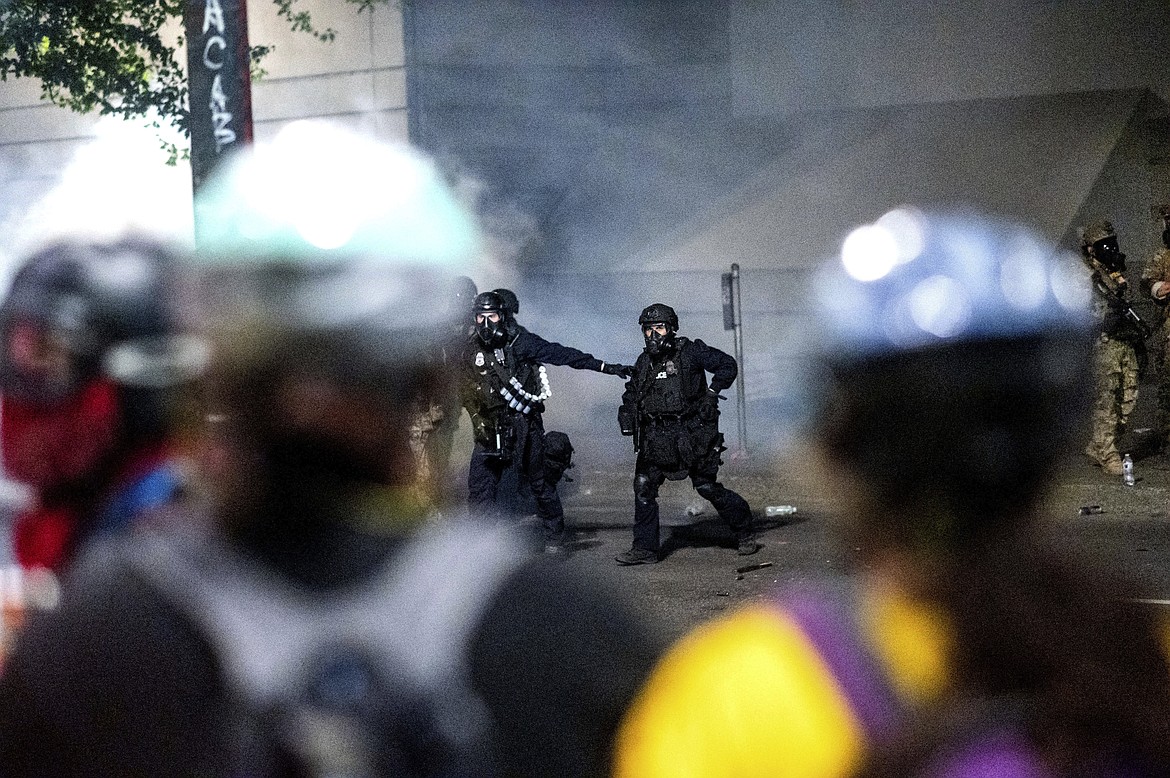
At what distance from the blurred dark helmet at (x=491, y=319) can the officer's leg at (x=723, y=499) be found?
1.49m

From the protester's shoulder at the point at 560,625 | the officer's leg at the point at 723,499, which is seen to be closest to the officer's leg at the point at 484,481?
the officer's leg at the point at 723,499

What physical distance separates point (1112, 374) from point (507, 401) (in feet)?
14.1

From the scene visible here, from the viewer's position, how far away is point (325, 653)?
→ 147cm

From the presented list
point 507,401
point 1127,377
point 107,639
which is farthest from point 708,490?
point 107,639

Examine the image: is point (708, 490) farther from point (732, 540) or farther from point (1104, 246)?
point (1104, 246)

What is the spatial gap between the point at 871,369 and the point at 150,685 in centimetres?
82

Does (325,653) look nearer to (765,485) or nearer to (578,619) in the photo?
(578,619)

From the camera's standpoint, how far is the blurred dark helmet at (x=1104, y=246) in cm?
988

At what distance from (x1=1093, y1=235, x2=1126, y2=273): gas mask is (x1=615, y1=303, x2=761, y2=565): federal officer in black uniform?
3.21 metres

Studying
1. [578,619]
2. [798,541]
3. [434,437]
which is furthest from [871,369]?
[434,437]

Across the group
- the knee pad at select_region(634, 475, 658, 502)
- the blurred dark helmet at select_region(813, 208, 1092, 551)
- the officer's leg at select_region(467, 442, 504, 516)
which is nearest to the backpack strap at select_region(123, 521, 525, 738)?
the blurred dark helmet at select_region(813, 208, 1092, 551)

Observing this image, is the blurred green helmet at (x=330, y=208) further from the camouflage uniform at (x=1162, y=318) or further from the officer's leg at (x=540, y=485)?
the camouflage uniform at (x=1162, y=318)

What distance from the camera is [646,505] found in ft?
27.5

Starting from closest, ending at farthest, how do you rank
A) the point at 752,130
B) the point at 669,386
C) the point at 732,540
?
1. the point at 669,386
2. the point at 732,540
3. the point at 752,130
